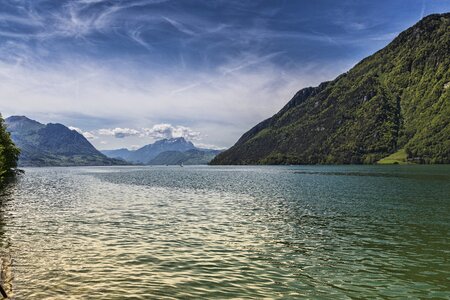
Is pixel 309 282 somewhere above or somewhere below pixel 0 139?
below

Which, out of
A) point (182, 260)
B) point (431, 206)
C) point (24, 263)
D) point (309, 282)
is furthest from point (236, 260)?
point (431, 206)

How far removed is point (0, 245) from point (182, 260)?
63.8 feet

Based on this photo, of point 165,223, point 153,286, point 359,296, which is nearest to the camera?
point 359,296

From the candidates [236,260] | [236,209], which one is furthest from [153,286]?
[236,209]

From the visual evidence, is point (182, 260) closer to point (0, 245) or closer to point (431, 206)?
point (0, 245)

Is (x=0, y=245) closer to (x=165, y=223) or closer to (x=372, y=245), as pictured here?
(x=165, y=223)

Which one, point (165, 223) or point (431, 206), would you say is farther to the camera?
point (431, 206)

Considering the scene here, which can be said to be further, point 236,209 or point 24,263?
point 236,209

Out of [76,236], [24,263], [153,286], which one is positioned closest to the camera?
[153,286]

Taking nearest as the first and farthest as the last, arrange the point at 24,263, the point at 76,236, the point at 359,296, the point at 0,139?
the point at 359,296, the point at 24,263, the point at 76,236, the point at 0,139

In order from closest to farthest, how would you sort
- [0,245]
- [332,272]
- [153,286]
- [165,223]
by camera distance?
[153,286] < [332,272] < [0,245] < [165,223]

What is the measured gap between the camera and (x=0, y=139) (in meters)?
126

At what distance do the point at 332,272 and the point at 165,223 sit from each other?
2753 centimetres

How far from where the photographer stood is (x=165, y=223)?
48781mm
